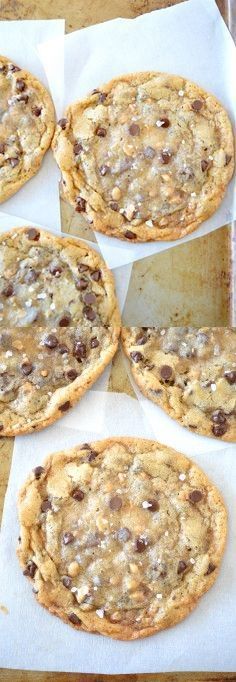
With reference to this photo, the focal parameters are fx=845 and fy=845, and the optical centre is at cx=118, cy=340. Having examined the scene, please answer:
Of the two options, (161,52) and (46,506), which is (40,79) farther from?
(46,506)

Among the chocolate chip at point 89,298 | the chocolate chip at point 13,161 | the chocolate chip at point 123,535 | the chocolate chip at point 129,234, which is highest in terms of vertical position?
the chocolate chip at point 13,161

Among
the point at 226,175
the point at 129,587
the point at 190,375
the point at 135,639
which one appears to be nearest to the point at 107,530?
the point at 129,587

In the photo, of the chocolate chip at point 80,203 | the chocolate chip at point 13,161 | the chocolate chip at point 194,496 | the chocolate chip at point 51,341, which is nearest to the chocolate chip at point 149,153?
the chocolate chip at point 80,203

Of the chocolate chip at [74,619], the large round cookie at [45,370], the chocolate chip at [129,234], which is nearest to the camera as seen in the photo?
the chocolate chip at [74,619]

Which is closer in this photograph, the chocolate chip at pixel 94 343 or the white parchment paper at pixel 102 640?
the white parchment paper at pixel 102 640

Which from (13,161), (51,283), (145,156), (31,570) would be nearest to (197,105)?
(145,156)

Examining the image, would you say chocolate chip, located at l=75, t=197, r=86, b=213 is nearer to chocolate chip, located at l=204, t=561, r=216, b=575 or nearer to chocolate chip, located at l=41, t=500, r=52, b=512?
chocolate chip, located at l=41, t=500, r=52, b=512

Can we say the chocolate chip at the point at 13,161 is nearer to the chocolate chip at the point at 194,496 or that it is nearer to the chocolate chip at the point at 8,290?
the chocolate chip at the point at 8,290
